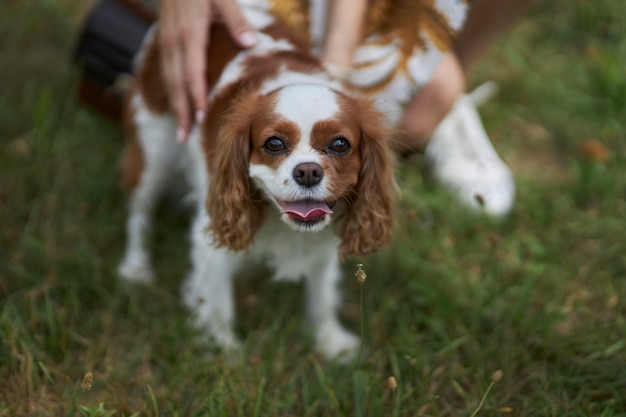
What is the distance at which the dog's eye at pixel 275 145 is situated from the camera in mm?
2107

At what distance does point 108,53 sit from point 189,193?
782 mm

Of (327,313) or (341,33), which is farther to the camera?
(327,313)

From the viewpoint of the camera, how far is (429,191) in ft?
11.7

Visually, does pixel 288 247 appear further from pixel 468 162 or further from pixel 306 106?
pixel 468 162

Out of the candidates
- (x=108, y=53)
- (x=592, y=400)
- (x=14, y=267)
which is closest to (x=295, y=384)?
(x=592, y=400)

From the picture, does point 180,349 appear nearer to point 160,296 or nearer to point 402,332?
point 160,296

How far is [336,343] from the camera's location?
2.80 metres

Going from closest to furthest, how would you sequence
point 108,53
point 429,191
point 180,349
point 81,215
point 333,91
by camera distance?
1. point 333,91
2. point 180,349
3. point 81,215
4. point 108,53
5. point 429,191

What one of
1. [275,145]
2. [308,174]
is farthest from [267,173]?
[308,174]

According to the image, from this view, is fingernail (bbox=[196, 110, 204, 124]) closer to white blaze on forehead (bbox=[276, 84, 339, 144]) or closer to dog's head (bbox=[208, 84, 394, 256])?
dog's head (bbox=[208, 84, 394, 256])

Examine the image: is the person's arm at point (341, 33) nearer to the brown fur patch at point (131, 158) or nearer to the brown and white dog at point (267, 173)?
the brown and white dog at point (267, 173)

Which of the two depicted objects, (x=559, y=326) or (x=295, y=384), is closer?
(x=295, y=384)

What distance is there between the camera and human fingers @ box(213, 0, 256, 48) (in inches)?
100

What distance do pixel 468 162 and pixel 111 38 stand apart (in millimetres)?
1784
